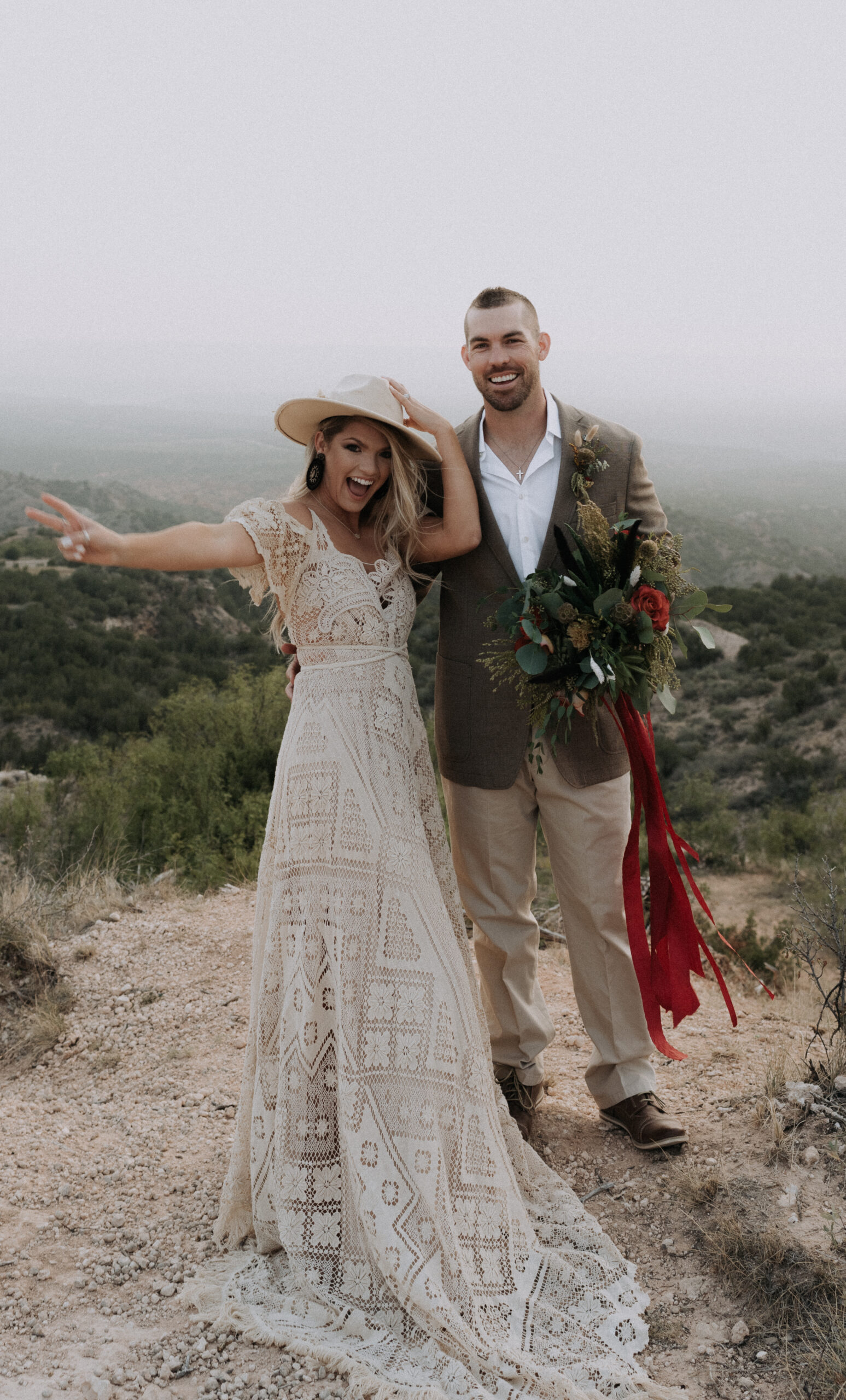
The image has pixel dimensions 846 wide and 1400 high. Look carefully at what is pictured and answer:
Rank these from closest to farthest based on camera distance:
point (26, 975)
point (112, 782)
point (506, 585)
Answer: point (506, 585) → point (26, 975) → point (112, 782)

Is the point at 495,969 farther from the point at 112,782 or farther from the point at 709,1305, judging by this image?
the point at 112,782

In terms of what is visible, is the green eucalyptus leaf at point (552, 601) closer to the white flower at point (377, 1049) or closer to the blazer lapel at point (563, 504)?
the blazer lapel at point (563, 504)

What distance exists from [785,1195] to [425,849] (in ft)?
4.84

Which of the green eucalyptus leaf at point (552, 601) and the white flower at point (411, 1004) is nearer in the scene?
the white flower at point (411, 1004)

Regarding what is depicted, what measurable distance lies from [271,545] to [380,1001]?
1.26 m

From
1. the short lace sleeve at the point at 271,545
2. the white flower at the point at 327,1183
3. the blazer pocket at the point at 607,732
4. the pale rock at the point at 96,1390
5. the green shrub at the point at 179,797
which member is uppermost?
the short lace sleeve at the point at 271,545

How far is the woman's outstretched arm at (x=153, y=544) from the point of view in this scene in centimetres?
218

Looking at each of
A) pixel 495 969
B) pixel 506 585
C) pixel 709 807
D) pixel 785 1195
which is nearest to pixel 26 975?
pixel 495 969

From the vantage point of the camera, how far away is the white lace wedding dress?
2.39 m

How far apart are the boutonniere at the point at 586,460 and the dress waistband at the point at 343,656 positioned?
0.85m

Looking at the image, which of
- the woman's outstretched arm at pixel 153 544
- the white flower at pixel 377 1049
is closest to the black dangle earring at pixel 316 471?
the woman's outstretched arm at pixel 153 544

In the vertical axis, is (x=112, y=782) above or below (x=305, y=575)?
below

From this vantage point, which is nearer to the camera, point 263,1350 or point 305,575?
point 263,1350

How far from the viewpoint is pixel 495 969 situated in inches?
136
